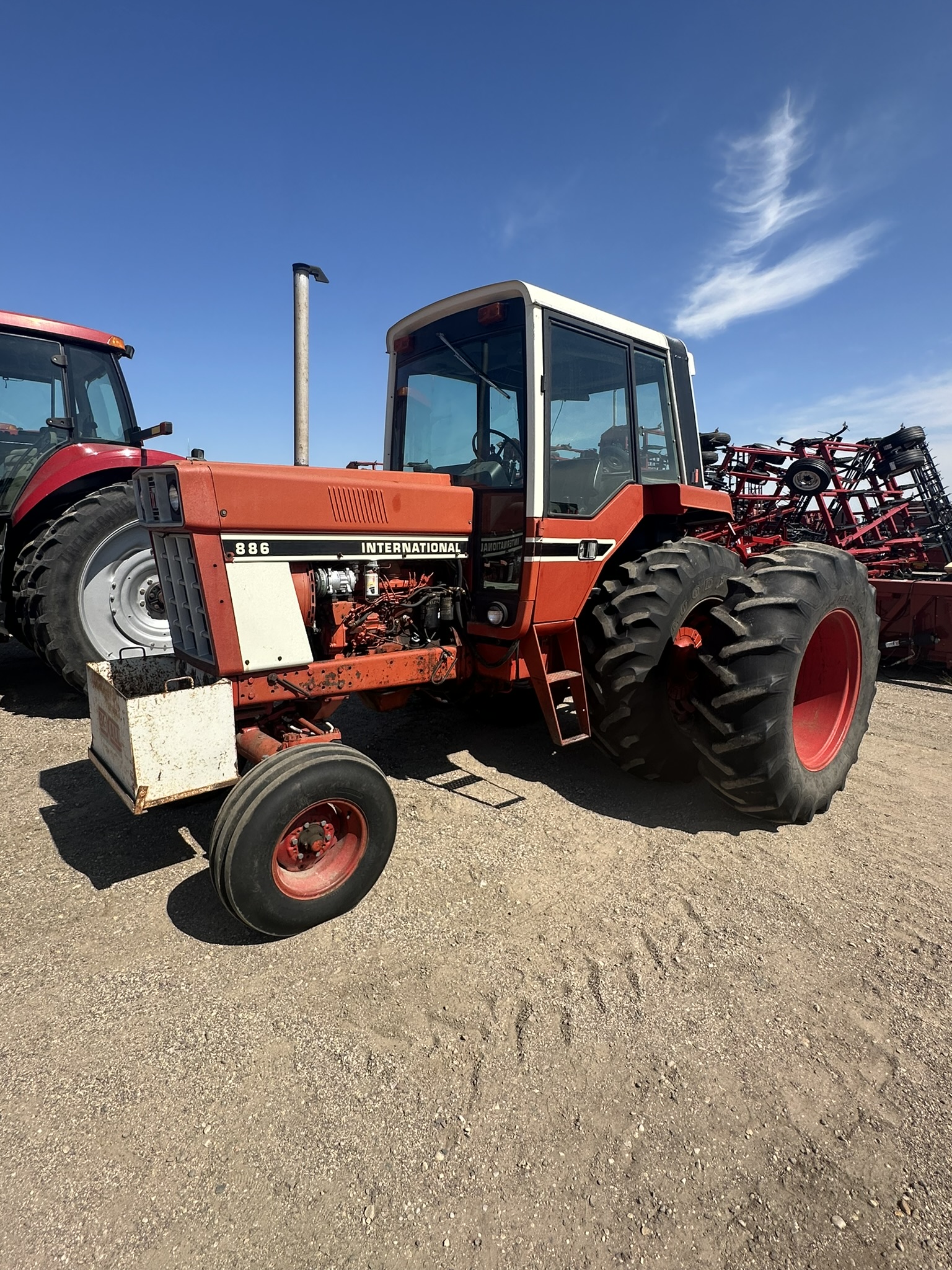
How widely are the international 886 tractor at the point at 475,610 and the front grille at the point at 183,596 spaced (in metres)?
0.02

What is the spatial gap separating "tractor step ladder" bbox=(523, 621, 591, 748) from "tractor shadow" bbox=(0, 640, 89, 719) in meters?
3.59

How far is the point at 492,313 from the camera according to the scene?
11.3ft

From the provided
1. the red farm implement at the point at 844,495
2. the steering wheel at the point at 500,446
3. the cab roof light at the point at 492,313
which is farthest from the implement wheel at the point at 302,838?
the red farm implement at the point at 844,495

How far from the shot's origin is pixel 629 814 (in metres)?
3.66

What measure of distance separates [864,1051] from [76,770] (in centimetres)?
410

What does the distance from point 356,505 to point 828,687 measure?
294 centimetres

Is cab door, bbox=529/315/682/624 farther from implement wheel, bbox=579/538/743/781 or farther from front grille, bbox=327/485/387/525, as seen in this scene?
front grille, bbox=327/485/387/525

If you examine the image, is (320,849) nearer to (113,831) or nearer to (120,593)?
(113,831)

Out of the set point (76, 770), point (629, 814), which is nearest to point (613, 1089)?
point (629, 814)

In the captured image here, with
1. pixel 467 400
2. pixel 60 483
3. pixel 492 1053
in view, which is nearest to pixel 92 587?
pixel 60 483

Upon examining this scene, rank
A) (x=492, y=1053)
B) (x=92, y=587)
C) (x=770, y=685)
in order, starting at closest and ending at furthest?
(x=492, y=1053)
(x=770, y=685)
(x=92, y=587)

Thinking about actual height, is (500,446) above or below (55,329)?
below

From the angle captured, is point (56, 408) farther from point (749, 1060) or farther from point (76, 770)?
point (749, 1060)

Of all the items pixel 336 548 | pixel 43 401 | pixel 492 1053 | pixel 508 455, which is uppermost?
pixel 43 401
